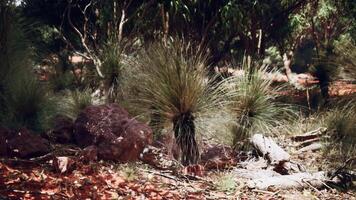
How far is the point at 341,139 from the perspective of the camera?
540 centimetres

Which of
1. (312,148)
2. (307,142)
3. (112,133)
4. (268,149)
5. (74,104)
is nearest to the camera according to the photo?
(112,133)

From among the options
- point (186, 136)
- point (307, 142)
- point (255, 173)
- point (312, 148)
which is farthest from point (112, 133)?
point (307, 142)

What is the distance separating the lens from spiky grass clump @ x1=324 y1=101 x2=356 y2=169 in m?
4.54

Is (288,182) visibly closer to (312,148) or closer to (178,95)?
(178,95)

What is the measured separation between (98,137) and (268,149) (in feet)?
7.21

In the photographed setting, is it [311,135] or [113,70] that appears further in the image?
[113,70]

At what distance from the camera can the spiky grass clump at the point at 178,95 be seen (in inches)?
163

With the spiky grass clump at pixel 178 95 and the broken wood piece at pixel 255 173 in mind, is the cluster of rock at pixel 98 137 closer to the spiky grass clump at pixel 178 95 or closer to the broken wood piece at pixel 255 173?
the spiky grass clump at pixel 178 95

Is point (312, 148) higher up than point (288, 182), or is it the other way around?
point (312, 148)

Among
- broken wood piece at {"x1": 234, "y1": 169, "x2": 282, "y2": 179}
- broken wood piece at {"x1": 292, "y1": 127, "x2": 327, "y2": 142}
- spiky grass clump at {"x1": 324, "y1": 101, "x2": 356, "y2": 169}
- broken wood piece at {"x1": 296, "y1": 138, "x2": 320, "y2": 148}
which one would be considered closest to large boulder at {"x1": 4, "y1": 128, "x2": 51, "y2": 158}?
broken wood piece at {"x1": 234, "y1": 169, "x2": 282, "y2": 179}

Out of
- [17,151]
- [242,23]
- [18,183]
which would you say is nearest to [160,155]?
[17,151]

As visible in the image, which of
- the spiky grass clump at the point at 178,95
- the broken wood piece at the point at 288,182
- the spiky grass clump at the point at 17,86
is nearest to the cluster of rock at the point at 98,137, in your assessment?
the spiky grass clump at the point at 178,95

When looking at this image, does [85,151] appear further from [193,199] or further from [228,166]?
[228,166]

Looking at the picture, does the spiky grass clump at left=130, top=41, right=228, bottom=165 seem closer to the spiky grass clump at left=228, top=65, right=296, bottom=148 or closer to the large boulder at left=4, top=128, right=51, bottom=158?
the spiky grass clump at left=228, top=65, right=296, bottom=148
